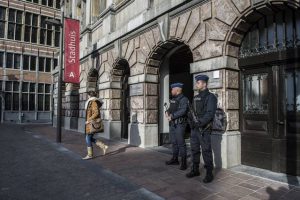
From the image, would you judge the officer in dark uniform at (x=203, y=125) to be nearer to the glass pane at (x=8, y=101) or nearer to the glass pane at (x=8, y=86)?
the glass pane at (x=8, y=101)

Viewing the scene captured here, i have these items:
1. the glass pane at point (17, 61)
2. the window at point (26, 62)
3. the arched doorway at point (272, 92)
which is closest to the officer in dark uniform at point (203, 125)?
the arched doorway at point (272, 92)

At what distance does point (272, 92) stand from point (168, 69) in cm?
446

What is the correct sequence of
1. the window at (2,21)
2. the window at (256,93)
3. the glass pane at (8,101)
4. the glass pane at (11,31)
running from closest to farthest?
the window at (256,93) < the glass pane at (8,101) < the window at (2,21) < the glass pane at (11,31)

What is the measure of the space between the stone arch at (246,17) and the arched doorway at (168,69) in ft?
7.16

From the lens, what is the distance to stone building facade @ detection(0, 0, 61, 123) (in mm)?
26672

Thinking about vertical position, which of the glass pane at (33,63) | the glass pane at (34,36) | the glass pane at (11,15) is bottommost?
the glass pane at (33,63)

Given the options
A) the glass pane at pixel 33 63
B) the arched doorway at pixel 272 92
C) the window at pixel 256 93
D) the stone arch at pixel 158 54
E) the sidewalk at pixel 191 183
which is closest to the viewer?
the sidewalk at pixel 191 183

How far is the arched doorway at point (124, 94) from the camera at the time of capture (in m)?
10.7

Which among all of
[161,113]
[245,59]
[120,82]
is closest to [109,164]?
[161,113]

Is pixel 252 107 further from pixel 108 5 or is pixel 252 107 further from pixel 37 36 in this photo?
pixel 37 36

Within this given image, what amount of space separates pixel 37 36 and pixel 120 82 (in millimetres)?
22772

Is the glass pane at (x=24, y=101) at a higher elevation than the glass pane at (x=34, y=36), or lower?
lower

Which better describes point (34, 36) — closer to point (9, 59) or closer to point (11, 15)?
point (11, 15)

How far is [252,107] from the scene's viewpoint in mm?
5738
